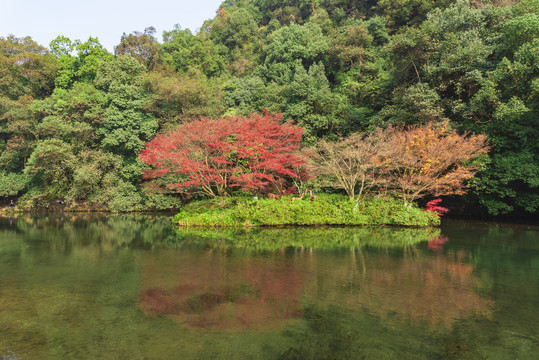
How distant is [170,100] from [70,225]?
10334 mm

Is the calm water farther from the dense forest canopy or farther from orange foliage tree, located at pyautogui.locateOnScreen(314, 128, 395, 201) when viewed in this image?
the dense forest canopy

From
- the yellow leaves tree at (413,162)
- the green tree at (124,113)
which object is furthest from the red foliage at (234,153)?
the green tree at (124,113)

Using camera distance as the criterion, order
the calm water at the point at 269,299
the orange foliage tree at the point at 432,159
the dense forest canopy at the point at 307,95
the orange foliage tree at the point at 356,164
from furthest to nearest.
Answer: the dense forest canopy at the point at 307,95 < the orange foliage tree at the point at 356,164 < the orange foliage tree at the point at 432,159 < the calm water at the point at 269,299

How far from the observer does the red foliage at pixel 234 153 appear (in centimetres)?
1571

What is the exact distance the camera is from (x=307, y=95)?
20.1m

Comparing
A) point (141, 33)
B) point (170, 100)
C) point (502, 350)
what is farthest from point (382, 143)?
point (141, 33)

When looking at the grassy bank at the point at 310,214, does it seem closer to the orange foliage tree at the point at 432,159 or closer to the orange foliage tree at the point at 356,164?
the orange foliage tree at the point at 356,164

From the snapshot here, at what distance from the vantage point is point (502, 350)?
14.5 feet

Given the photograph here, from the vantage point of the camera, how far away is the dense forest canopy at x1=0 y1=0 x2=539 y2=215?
1560 cm

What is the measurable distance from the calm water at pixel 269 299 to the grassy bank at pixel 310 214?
3160 mm

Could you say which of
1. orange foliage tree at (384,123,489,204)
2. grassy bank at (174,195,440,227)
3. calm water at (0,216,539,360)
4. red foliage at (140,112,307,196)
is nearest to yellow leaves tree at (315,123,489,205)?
orange foliage tree at (384,123,489,204)

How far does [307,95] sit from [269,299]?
52.3ft

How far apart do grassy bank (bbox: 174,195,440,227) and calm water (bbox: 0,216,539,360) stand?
3.16m

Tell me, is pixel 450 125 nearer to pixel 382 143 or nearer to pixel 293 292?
pixel 382 143
